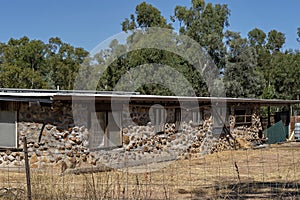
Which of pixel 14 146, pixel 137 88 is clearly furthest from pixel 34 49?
pixel 14 146

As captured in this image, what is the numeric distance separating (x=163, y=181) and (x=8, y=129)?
572 cm

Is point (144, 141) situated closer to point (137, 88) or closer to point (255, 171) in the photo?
point (255, 171)

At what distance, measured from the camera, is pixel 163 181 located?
9953 mm

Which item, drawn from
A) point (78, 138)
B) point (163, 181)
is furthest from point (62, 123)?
point (163, 181)

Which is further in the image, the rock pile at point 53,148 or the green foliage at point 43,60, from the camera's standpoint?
the green foliage at point 43,60

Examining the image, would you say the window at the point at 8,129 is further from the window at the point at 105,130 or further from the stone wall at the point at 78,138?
the window at the point at 105,130

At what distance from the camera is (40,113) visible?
1297 cm

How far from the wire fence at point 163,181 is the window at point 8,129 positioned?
70 cm

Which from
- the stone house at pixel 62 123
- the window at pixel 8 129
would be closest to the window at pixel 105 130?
the stone house at pixel 62 123

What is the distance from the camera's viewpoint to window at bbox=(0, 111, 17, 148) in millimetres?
13117

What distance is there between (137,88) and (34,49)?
14.3 m

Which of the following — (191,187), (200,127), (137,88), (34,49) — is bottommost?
(191,187)

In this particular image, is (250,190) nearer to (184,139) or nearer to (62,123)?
(62,123)

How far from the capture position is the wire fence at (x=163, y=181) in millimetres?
7266
